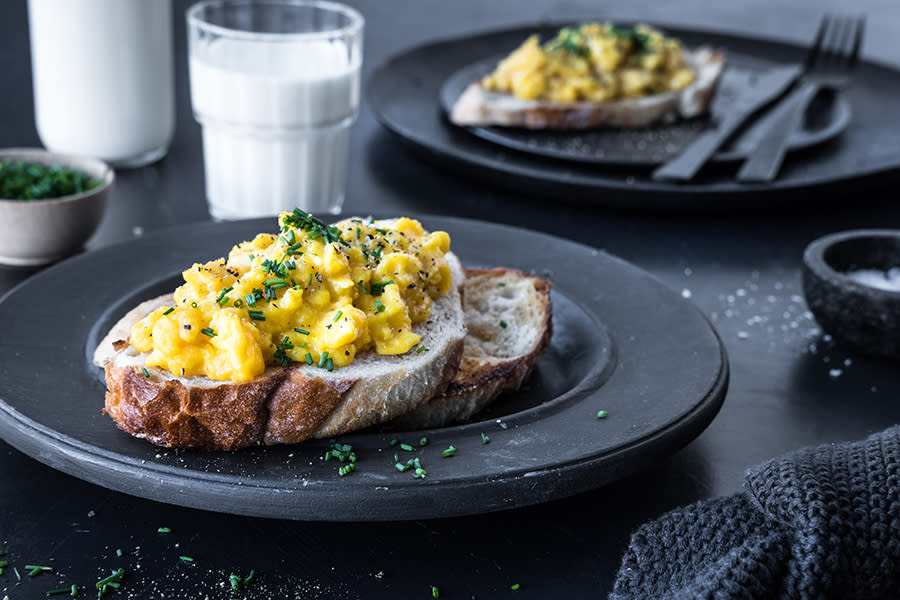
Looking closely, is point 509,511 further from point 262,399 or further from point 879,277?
point 879,277

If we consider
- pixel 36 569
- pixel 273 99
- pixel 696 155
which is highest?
pixel 273 99

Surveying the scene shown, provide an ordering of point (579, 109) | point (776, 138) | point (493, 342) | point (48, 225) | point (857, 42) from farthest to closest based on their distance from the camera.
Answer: point (857, 42), point (579, 109), point (776, 138), point (48, 225), point (493, 342)

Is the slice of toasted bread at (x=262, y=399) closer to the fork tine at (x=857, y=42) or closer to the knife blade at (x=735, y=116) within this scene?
the knife blade at (x=735, y=116)

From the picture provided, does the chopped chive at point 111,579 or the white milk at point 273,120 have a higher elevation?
the white milk at point 273,120

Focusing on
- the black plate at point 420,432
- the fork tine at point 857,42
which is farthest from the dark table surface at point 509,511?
the fork tine at point 857,42

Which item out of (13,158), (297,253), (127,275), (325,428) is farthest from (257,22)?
(325,428)

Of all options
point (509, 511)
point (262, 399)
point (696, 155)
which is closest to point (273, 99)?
point (696, 155)

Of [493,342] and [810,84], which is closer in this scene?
[493,342]

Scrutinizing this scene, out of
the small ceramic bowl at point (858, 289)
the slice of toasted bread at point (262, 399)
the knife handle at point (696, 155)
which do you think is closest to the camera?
the slice of toasted bread at point (262, 399)
